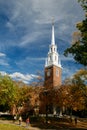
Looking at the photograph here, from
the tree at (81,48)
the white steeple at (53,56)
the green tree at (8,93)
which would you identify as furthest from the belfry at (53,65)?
the tree at (81,48)

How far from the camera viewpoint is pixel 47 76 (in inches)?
4242

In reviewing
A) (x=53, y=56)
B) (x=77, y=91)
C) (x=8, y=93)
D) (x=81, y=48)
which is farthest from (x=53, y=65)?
(x=81, y=48)

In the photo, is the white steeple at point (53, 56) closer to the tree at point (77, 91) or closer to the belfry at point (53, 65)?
the belfry at point (53, 65)

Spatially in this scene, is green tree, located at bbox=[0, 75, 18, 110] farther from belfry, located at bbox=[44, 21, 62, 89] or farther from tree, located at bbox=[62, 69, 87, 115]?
belfry, located at bbox=[44, 21, 62, 89]

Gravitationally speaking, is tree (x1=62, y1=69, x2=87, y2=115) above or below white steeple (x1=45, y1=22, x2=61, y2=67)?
below

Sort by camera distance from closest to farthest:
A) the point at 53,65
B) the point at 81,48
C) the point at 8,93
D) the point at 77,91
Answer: the point at 81,48, the point at 77,91, the point at 8,93, the point at 53,65

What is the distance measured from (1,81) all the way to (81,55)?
3982 cm

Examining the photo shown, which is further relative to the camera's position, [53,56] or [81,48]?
[53,56]

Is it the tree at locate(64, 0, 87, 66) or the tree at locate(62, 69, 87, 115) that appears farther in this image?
the tree at locate(62, 69, 87, 115)

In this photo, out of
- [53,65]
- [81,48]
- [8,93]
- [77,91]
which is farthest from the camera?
[53,65]

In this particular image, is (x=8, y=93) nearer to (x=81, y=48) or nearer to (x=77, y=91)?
(x=77, y=91)

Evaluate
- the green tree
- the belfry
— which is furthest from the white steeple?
the green tree

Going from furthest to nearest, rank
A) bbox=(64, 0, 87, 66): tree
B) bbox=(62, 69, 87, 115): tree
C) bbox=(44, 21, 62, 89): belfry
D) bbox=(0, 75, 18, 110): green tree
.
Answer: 1. bbox=(44, 21, 62, 89): belfry
2. bbox=(0, 75, 18, 110): green tree
3. bbox=(62, 69, 87, 115): tree
4. bbox=(64, 0, 87, 66): tree

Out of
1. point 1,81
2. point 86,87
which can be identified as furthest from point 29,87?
point 86,87
